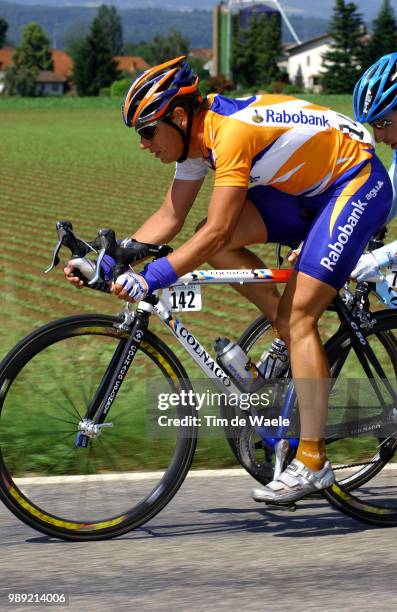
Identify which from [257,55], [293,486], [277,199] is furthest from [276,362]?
[257,55]

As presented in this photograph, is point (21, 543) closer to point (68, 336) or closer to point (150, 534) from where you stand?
point (150, 534)

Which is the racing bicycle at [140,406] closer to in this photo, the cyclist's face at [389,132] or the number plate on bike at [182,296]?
the number plate on bike at [182,296]

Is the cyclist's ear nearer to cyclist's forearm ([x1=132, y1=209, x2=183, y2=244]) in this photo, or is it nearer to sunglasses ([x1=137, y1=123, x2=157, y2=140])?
sunglasses ([x1=137, y1=123, x2=157, y2=140])

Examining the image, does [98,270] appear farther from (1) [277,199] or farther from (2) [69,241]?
(1) [277,199]

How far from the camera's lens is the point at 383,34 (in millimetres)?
132125

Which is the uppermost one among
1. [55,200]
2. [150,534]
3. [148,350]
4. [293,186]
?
[293,186]

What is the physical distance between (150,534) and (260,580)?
0.70 meters

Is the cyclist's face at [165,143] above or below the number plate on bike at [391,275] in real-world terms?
above

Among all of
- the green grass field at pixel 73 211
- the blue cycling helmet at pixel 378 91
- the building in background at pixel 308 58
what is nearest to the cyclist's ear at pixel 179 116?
the blue cycling helmet at pixel 378 91

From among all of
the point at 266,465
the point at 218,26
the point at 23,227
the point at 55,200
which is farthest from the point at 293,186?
the point at 218,26

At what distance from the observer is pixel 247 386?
4.73 metres

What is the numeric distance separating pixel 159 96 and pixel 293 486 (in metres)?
1.61

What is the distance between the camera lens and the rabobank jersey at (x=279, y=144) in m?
4.19

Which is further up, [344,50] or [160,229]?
[160,229]
